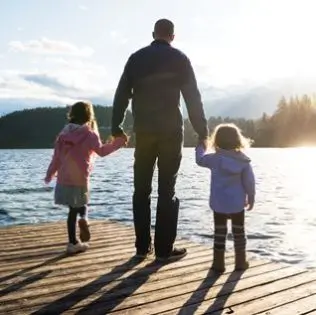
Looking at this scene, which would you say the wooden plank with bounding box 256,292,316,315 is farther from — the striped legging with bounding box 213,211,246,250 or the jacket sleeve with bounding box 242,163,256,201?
the jacket sleeve with bounding box 242,163,256,201

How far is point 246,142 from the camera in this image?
604cm

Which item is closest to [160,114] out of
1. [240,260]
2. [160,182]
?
[160,182]

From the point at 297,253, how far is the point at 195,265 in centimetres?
616

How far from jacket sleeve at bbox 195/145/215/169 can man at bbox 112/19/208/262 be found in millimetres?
138

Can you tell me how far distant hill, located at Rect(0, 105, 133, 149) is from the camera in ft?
613

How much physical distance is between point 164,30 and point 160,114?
107 centimetres

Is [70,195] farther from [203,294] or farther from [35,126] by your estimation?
[35,126]

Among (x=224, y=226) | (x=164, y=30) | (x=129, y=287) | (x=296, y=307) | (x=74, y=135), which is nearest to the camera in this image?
(x=296, y=307)

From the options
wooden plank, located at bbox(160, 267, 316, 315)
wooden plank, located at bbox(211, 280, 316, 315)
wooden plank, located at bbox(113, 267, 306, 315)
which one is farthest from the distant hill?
wooden plank, located at bbox(211, 280, 316, 315)

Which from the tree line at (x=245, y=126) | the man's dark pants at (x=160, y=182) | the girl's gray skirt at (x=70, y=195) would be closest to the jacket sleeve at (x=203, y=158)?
the man's dark pants at (x=160, y=182)

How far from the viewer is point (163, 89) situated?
6.18 meters

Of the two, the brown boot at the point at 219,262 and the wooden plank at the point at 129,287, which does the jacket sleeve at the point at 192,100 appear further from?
the wooden plank at the point at 129,287

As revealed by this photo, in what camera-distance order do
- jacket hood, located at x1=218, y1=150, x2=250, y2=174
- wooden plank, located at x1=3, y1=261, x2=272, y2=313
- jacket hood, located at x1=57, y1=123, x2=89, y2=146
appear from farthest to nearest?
jacket hood, located at x1=57, y1=123, x2=89, y2=146, jacket hood, located at x1=218, y1=150, x2=250, y2=174, wooden plank, located at x1=3, y1=261, x2=272, y2=313

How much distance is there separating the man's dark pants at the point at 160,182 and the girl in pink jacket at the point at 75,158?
0.77 metres
